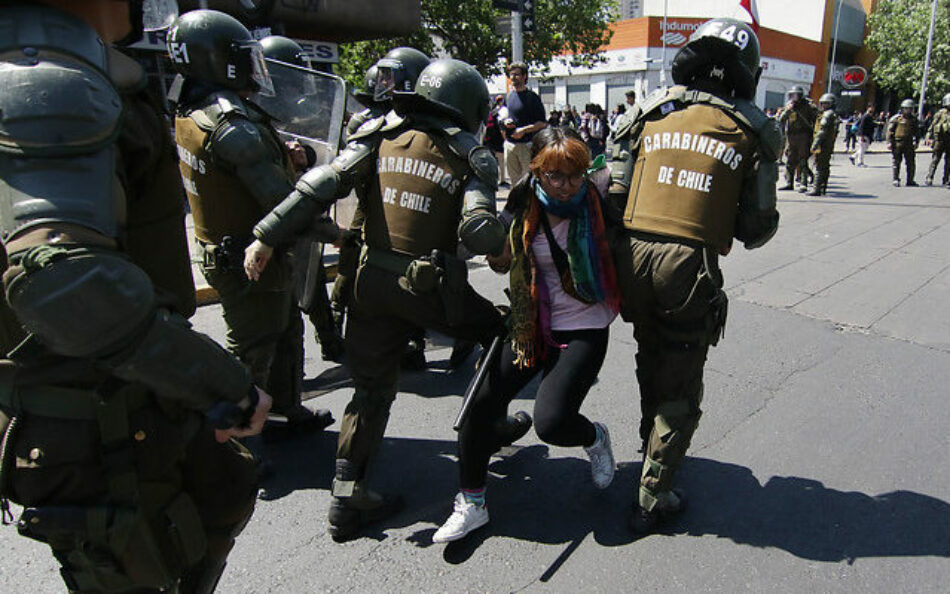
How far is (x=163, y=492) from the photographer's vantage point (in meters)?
1.52

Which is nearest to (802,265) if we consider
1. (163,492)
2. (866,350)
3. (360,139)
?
(866,350)

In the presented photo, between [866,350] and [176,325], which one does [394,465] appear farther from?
[866,350]

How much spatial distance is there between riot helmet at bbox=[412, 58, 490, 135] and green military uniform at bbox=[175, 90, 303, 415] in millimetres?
733

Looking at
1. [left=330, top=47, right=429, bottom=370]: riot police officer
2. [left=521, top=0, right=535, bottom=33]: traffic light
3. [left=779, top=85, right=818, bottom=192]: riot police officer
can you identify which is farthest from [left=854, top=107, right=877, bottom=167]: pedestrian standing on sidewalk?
[left=330, top=47, right=429, bottom=370]: riot police officer

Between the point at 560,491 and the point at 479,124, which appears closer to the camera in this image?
the point at 479,124

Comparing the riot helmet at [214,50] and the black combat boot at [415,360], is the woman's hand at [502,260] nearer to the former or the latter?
the riot helmet at [214,50]

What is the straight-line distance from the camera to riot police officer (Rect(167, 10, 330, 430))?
2.70 meters

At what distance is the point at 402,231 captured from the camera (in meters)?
2.51

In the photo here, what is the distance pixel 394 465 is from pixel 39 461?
6.68 ft

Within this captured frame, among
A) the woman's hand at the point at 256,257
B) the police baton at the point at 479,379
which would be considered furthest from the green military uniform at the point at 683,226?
the woman's hand at the point at 256,257

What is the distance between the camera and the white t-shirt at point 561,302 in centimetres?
256

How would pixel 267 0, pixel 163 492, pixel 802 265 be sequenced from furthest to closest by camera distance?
pixel 267 0 < pixel 802 265 < pixel 163 492

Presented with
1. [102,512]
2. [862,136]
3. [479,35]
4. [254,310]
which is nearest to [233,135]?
[254,310]

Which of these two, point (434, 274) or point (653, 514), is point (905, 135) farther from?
point (434, 274)
